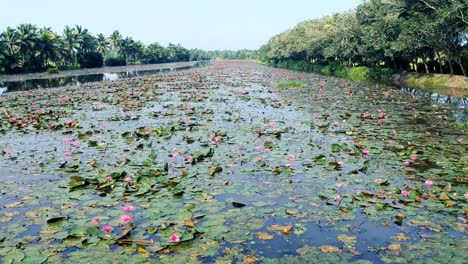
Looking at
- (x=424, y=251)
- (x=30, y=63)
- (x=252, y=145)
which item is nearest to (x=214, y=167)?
(x=252, y=145)

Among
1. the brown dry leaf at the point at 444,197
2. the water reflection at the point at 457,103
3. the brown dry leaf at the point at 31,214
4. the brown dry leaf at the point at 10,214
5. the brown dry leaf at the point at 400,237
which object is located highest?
the water reflection at the point at 457,103

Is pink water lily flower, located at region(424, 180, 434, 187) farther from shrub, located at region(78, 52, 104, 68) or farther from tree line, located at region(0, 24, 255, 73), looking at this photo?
shrub, located at region(78, 52, 104, 68)

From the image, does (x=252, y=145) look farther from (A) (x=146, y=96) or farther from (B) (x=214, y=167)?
(A) (x=146, y=96)

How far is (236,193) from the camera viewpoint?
6.73 m

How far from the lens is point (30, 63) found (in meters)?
63.2

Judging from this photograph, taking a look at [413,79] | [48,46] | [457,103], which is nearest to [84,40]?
[48,46]

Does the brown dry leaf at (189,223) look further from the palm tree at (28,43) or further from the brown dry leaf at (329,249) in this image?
the palm tree at (28,43)

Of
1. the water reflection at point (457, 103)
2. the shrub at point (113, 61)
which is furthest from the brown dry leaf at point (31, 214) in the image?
the shrub at point (113, 61)

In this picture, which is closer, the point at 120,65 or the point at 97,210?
the point at 97,210

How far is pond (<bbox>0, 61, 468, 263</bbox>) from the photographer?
190 inches

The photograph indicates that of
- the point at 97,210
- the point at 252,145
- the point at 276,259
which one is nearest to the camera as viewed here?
the point at 276,259

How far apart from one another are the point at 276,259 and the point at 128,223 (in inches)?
88.2

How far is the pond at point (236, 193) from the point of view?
4.82 metres

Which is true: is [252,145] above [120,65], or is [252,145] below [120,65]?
below
